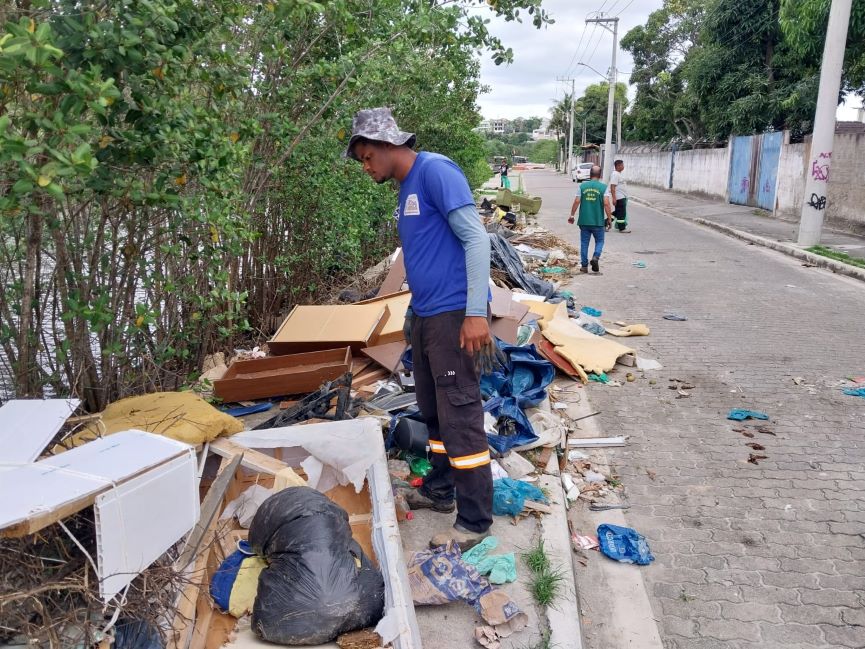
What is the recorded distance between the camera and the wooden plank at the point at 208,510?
2699 millimetres

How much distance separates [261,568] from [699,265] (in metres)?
11.5

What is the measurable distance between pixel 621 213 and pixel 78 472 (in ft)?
54.9

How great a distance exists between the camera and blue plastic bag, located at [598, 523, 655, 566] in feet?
12.3

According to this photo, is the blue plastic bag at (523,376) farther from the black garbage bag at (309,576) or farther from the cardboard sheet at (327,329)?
the black garbage bag at (309,576)

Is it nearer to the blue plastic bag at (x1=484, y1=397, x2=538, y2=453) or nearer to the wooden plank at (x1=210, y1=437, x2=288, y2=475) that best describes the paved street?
the blue plastic bag at (x1=484, y1=397, x2=538, y2=453)

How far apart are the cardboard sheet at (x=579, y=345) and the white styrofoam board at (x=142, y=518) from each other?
4.59 meters

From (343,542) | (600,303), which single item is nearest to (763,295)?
(600,303)

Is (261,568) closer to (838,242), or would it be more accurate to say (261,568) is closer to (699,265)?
(699,265)

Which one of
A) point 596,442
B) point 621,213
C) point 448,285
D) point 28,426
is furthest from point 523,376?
point 621,213

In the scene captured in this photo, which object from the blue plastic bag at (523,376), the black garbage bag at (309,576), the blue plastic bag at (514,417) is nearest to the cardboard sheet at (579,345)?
the blue plastic bag at (523,376)

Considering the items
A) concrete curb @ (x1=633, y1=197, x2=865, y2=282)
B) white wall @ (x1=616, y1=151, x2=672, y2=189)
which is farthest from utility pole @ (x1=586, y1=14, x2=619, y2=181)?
concrete curb @ (x1=633, y1=197, x2=865, y2=282)

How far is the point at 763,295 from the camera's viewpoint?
33.0 feet

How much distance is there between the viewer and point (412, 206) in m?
3.32

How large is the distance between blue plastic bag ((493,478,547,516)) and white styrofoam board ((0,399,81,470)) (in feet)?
7.00
